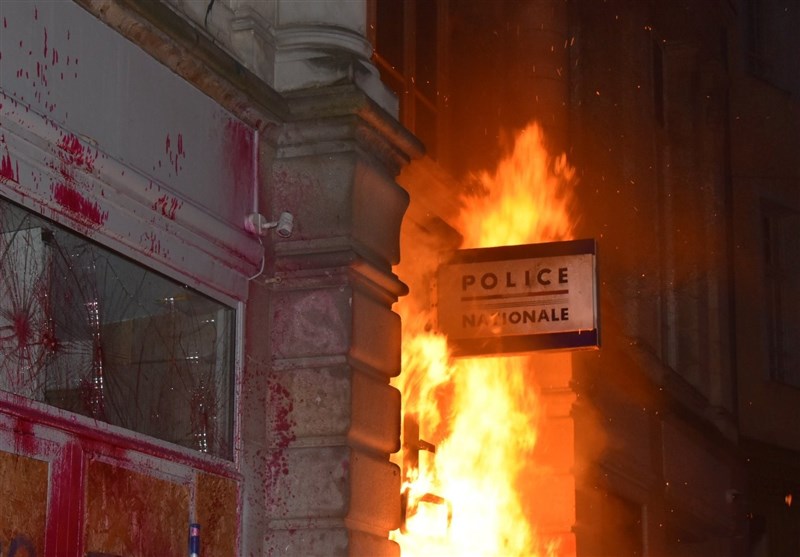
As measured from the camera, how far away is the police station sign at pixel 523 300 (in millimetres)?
11188

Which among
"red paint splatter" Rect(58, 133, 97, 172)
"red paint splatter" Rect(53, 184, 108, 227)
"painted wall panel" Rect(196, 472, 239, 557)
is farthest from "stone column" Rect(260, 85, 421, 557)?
"red paint splatter" Rect(58, 133, 97, 172)

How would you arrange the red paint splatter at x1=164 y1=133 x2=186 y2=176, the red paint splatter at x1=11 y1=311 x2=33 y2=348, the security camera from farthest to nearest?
the security camera → the red paint splatter at x1=164 y1=133 x2=186 y2=176 → the red paint splatter at x1=11 y1=311 x2=33 y2=348

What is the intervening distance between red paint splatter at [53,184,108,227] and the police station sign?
450cm

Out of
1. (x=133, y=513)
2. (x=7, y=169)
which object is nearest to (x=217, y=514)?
(x=133, y=513)

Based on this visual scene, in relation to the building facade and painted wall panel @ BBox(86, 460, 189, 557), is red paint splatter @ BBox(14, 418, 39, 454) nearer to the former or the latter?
the building facade

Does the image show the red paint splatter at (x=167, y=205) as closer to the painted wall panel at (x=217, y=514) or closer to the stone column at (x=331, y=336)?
the stone column at (x=331, y=336)

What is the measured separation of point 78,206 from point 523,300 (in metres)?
4.79

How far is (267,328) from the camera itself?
8.94 meters

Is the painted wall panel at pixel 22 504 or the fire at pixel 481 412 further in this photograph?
the fire at pixel 481 412

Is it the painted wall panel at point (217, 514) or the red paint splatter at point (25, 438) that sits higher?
the red paint splatter at point (25, 438)

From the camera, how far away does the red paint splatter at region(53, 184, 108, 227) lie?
277 inches

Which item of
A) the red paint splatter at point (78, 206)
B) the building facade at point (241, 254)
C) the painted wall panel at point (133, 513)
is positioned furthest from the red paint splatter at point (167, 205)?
the painted wall panel at point (133, 513)

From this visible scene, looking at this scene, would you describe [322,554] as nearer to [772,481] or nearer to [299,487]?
[299,487]

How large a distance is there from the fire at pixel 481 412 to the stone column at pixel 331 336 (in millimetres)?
2047
